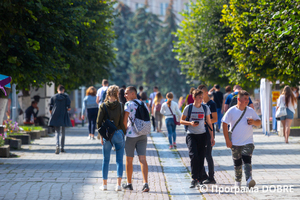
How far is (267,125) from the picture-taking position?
17.0 meters

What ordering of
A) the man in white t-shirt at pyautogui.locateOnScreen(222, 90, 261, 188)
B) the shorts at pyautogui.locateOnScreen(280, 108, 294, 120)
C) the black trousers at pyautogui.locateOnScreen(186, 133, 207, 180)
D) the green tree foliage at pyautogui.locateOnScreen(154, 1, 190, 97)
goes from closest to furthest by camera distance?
1. the man in white t-shirt at pyautogui.locateOnScreen(222, 90, 261, 188)
2. the black trousers at pyautogui.locateOnScreen(186, 133, 207, 180)
3. the shorts at pyautogui.locateOnScreen(280, 108, 294, 120)
4. the green tree foliage at pyautogui.locateOnScreen(154, 1, 190, 97)

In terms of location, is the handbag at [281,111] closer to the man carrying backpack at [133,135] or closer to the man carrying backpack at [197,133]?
the man carrying backpack at [197,133]

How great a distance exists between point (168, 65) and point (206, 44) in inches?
1448

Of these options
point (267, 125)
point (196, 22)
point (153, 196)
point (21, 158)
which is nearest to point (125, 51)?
point (196, 22)

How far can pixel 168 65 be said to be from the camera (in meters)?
63.5

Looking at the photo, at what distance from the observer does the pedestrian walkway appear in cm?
723

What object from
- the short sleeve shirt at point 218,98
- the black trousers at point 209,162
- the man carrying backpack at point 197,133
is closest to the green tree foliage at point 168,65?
the short sleeve shirt at point 218,98

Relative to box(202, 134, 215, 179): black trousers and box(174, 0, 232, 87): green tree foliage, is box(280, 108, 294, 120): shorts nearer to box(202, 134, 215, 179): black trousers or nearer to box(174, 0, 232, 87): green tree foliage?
box(202, 134, 215, 179): black trousers

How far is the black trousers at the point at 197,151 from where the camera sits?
792cm

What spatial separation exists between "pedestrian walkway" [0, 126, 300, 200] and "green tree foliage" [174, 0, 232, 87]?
11765 mm

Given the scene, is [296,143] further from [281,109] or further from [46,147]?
[46,147]

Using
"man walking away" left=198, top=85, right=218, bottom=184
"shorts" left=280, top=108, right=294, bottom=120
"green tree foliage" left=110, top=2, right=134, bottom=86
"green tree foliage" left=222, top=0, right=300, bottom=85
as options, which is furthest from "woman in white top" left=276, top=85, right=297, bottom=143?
"green tree foliage" left=110, top=2, right=134, bottom=86

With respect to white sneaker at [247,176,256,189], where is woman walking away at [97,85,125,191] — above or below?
above

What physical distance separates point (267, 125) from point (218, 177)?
8739mm
